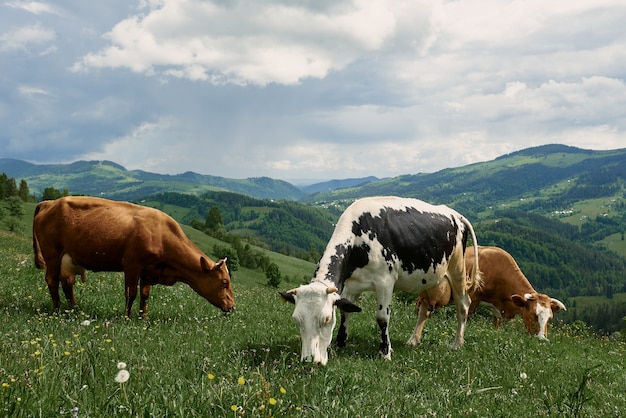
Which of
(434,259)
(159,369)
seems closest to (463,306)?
(434,259)

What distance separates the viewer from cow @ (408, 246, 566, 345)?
1494 centimetres

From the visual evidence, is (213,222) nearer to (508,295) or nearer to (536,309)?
(508,295)

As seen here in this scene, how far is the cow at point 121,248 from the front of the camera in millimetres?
10234

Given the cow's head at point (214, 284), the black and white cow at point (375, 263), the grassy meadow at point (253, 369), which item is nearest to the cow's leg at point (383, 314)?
the black and white cow at point (375, 263)

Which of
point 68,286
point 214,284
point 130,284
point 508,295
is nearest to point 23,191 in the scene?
point 68,286

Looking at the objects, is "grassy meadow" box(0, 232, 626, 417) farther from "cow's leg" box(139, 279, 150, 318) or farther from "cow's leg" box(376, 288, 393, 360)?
"cow's leg" box(376, 288, 393, 360)

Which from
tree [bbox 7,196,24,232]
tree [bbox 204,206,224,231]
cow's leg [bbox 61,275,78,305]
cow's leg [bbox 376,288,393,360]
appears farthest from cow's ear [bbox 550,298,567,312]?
tree [bbox 204,206,224,231]

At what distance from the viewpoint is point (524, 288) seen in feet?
53.6

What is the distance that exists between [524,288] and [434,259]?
8.04m

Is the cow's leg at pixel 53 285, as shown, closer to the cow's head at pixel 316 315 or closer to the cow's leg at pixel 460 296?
the cow's head at pixel 316 315

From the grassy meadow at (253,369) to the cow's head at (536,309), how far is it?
1.37 meters

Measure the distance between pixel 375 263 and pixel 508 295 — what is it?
9859 mm

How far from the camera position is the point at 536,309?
14.9 m

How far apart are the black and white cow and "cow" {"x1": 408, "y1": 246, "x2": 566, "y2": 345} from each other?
4.76 m
